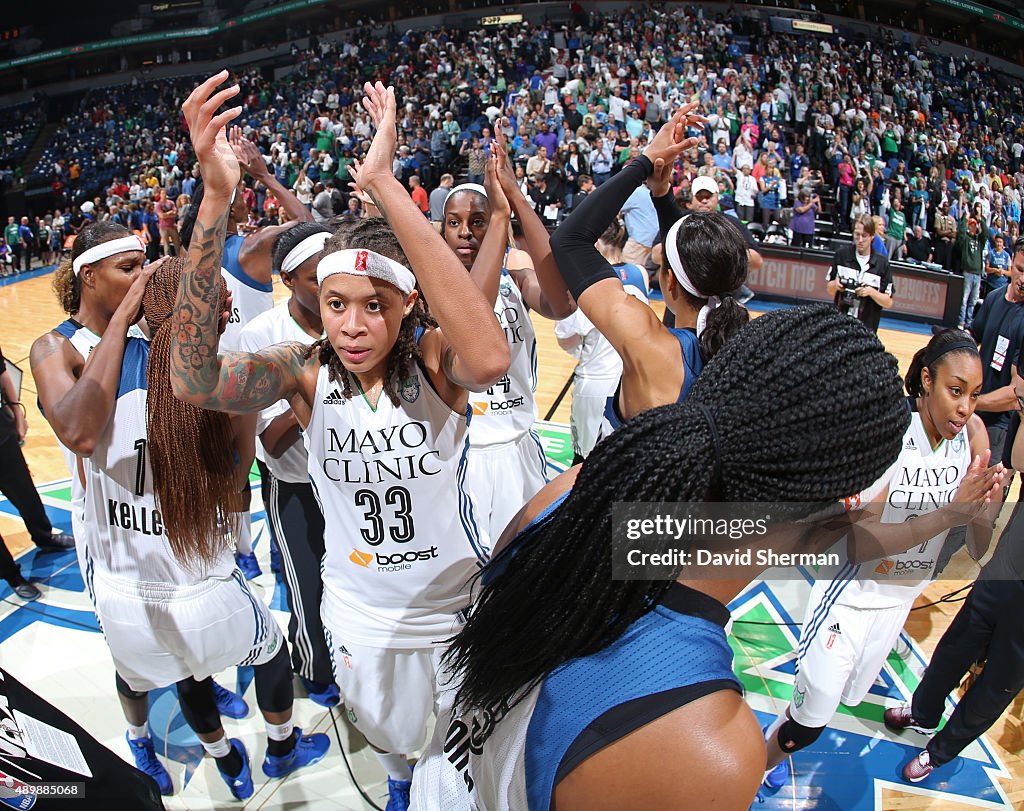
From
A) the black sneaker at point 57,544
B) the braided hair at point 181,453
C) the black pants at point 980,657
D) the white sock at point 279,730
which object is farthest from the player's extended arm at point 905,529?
the black sneaker at point 57,544

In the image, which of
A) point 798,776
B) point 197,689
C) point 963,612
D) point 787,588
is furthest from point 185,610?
point 787,588

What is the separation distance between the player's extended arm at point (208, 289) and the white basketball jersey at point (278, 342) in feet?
3.57

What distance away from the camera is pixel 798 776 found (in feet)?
10.5

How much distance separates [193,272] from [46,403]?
0.95 metres

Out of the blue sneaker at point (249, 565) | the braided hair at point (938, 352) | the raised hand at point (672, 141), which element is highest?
the raised hand at point (672, 141)

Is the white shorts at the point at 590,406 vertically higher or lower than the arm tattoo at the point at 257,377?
lower

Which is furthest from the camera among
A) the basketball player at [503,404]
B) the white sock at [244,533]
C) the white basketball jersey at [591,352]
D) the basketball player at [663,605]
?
the white basketball jersey at [591,352]

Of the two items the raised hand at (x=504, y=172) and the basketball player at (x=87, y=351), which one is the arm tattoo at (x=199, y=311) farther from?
the raised hand at (x=504, y=172)

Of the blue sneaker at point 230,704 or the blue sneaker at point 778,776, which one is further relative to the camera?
the blue sneaker at point 230,704

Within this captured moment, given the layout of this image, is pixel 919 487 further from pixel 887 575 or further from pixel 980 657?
pixel 980 657

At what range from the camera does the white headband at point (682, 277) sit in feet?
8.55

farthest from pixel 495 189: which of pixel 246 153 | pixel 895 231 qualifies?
pixel 895 231

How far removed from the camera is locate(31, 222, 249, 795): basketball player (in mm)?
2369

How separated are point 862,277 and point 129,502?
6.04 meters
